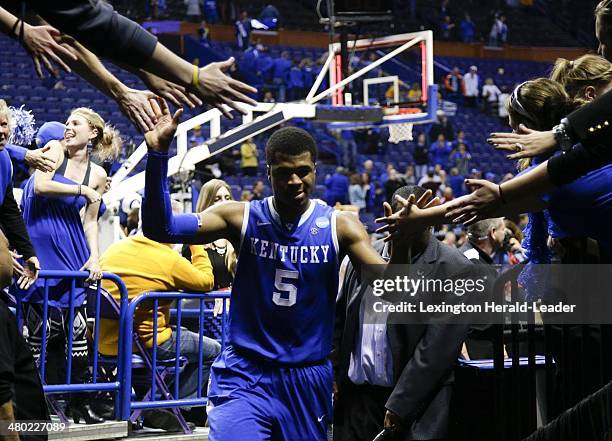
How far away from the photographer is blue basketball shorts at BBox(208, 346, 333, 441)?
4.55m

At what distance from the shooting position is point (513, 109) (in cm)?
461

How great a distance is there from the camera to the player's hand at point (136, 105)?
10.3 ft

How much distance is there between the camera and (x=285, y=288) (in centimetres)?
473

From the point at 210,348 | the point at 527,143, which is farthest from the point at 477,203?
the point at 210,348

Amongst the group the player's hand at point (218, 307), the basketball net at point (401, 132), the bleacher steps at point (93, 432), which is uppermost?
the basketball net at point (401, 132)

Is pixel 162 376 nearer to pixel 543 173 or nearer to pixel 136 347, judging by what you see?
pixel 136 347

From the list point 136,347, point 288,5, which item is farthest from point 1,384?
point 288,5

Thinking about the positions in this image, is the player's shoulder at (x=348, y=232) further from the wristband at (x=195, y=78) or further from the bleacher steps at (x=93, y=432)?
the bleacher steps at (x=93, y=432)

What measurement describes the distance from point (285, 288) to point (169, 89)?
6.22 ft

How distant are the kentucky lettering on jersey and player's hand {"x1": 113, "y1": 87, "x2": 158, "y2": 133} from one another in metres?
1.63

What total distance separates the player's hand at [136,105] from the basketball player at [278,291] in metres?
1.25

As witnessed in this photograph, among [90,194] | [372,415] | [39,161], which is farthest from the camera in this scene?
[90,194]

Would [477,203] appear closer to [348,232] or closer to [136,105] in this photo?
A: [348,232]

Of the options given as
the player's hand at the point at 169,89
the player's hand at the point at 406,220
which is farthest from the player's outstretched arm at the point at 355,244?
the player's hand at the point at 169,89
